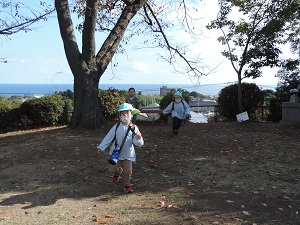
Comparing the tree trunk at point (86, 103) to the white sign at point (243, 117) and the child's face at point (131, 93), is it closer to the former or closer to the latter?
the child's face at point (131, 93)

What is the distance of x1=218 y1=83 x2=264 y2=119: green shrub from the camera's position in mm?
13023

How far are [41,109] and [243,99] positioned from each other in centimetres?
785

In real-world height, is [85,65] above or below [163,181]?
above

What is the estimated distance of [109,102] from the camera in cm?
1332

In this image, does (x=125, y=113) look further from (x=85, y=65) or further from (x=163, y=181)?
(x=85, y=65)

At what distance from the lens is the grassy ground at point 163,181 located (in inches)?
177

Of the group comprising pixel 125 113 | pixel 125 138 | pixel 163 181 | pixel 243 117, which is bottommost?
pixel 163 181

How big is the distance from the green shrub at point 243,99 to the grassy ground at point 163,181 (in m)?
3.17

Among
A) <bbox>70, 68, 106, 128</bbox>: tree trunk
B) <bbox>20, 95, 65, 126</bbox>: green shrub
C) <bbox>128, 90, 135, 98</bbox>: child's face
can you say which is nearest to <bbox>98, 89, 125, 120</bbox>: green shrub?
<bbox>20, 95, 65, 126</bbox>: green shrub

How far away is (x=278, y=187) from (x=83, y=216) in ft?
10.7

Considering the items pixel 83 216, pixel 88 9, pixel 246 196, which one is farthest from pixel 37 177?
pixel 88 9

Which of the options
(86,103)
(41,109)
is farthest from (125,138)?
(41,109)

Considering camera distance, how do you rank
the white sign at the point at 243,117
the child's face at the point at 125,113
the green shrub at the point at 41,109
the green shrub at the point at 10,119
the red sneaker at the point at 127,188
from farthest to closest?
the green shrub at the point at 41,109
the green shrub at the point at 10,119
the white sign at the point at 243,117
the red sneaker at the point at 127,188
the child's face at the point at 125,113

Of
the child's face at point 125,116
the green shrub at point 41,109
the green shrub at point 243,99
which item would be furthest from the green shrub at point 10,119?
the child's face at point 125,116
